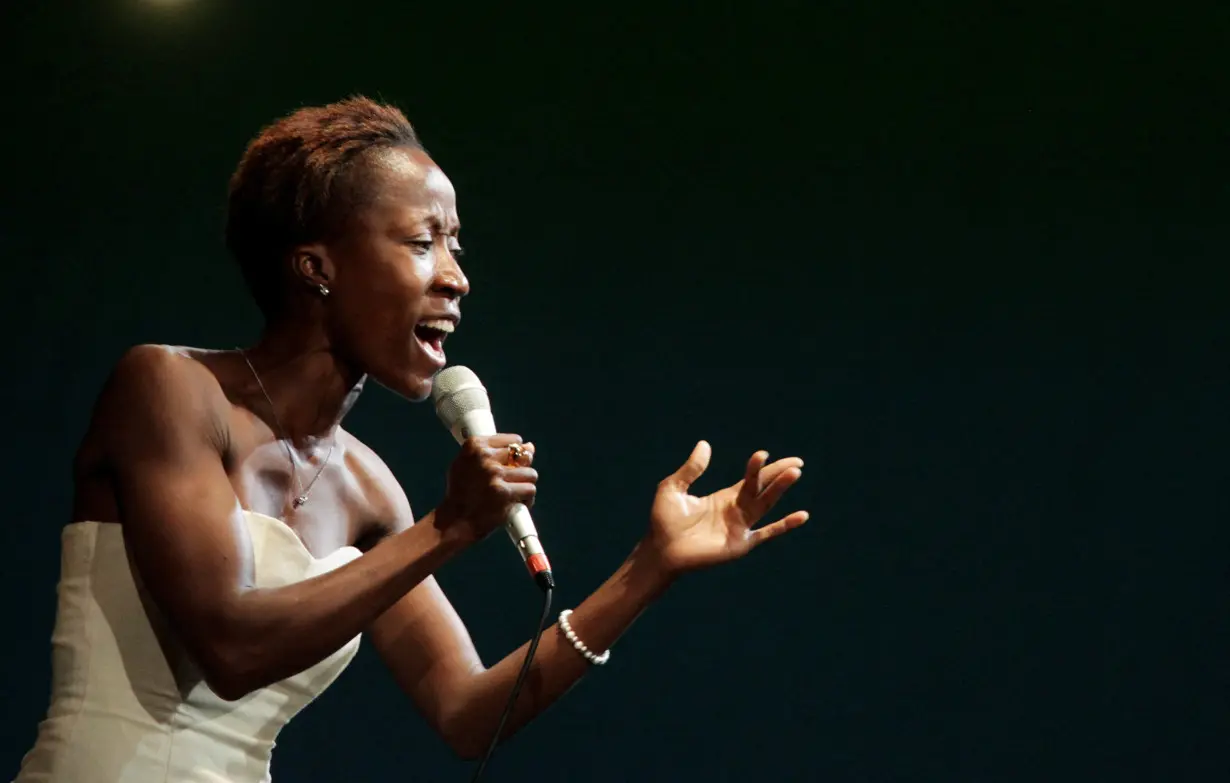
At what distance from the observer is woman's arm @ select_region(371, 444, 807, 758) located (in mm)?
1524

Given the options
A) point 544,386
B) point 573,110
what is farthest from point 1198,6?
point 544,386

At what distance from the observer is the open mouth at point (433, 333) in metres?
1.54

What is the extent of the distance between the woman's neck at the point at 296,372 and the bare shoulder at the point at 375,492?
0.13 meters

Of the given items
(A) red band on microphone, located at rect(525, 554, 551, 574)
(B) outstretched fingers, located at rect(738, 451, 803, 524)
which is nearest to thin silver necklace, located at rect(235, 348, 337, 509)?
(A) red band on microphone, located at rect(525, 554, 551, 574)

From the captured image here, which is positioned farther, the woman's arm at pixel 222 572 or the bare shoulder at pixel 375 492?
the bare shoulder at pixel 375 492

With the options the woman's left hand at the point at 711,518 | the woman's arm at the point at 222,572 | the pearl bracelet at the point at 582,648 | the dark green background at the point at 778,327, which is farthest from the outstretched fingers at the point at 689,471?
the dark green background at the point at 778,327

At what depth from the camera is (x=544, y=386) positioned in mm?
2598

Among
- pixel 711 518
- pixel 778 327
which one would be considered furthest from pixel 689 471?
pixel 778 327

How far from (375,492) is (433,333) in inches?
10.5

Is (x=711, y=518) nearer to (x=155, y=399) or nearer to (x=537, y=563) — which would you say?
(x=537, y=563)

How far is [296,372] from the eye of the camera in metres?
1.57

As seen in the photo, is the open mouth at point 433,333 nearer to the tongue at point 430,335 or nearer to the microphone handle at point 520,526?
the tongue at point 430,335

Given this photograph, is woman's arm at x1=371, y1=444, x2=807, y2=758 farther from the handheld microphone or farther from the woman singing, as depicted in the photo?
the handheld microphone

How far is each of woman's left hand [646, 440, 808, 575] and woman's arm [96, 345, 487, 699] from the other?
0.88 feet
